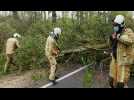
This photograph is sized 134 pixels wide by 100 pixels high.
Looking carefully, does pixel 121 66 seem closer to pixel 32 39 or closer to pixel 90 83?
pixel 90 83

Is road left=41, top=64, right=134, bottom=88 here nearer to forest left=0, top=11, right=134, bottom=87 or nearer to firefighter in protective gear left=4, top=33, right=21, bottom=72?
forest left=0, top=11, right=134, bottom=87

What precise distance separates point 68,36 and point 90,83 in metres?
3.18

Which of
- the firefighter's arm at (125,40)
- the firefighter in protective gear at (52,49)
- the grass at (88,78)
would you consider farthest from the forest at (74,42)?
the firefighter's arm at (125,40)

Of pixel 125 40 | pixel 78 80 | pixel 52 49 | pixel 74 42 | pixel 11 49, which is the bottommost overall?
pixel 78 80

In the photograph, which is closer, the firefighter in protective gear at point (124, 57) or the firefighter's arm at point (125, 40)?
the firefighter's arm at point (125, 40)

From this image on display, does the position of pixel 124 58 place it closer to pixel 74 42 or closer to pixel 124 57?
pixel 124 57

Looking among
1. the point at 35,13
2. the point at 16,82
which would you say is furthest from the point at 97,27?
the point at 35,13

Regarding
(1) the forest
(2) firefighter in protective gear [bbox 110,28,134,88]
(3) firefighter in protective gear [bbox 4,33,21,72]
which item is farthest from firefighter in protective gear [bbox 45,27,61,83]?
(3) firefighter in protective gear [bbox 4,33,21,72]

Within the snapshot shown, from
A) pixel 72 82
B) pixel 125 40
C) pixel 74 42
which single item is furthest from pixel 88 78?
pixel 125 40

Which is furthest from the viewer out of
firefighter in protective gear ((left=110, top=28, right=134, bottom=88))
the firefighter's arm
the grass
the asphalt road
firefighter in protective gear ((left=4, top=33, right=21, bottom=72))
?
firefighter in protective gear ((left=4, top=33, right=21, bottom=72))

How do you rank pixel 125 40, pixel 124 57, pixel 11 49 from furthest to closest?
pixel 11 49 → pixel 124 57 → pixel 125 40

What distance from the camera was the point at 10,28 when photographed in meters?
20.5

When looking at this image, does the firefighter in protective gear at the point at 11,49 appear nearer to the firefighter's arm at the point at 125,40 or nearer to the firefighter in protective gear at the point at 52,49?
the firefighter in protective gear at the point at 52,49

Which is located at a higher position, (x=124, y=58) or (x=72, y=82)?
(x=124, y=58)
